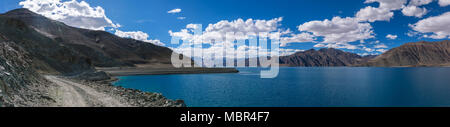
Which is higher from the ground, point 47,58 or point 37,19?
point 37,19

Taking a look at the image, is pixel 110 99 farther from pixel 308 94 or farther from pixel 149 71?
pixel 149 71

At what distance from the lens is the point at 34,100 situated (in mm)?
13852

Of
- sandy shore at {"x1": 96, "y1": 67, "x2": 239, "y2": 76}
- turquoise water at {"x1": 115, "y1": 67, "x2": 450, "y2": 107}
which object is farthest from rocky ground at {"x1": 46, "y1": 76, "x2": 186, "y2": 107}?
sandy shore at {"x1": 96, "y1": 67, "x2": 239, "y2": 76}

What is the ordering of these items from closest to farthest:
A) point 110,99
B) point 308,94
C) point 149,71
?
1. point 110,99
2. point 308,94
3. point 149,71

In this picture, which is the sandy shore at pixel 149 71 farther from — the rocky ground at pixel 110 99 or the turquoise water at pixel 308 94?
the rocky ground at pixel 110 99

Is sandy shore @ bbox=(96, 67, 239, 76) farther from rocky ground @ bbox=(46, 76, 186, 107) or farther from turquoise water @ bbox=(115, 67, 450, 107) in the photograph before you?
rocky ground @ bbox=(46, 76, 186, 107)

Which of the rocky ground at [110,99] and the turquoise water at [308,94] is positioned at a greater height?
the rocky ground at [110,99]

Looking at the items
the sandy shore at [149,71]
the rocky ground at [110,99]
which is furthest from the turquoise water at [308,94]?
the sandy shore at [149,71]

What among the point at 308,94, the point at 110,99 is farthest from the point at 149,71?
the point at 110,99
